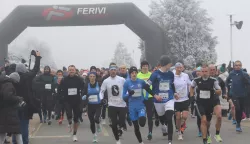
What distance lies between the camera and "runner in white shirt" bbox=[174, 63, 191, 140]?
40.6 feet

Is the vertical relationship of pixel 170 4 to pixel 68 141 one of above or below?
above

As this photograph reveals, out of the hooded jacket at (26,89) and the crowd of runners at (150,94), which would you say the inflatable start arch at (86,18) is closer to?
the crowd of runners at (150,94)

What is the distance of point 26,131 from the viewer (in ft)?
32.1

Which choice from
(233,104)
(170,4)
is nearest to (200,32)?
(170,4)

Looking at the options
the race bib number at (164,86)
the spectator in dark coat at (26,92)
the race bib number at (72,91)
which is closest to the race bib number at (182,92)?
the race bib number at (164,86)

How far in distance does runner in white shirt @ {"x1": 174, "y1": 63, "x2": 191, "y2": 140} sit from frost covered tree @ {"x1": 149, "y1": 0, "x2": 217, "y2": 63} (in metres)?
46.2

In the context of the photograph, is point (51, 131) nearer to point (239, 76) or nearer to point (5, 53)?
point (239, 76)

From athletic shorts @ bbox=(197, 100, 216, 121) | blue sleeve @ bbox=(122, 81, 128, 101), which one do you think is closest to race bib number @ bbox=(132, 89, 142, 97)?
blue sleeve @ bbox=(122, 81, 128, 101)

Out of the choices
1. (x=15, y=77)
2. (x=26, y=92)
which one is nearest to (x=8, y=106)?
(x=15, y=77)

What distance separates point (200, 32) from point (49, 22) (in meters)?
37.2

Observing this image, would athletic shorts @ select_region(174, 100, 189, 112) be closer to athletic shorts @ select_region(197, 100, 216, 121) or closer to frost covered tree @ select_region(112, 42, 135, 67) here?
athletic shorts @ select_region(197, 100, 216, 121)

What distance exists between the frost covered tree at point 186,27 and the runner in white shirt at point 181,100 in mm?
46168

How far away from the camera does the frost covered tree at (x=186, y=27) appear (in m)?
59.9

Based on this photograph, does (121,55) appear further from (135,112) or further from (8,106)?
(8,106)
